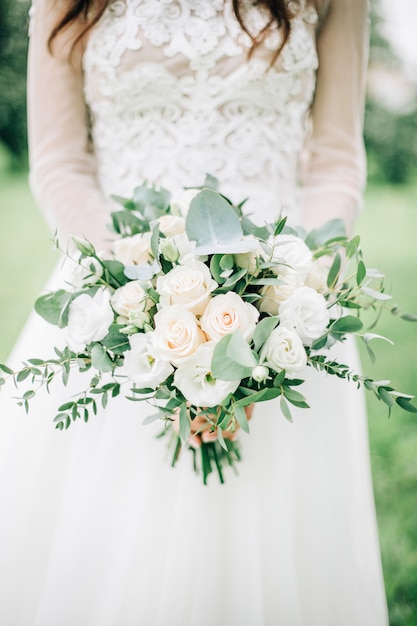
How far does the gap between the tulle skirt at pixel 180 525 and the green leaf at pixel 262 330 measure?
0.54 m

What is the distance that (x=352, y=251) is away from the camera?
1.07 m

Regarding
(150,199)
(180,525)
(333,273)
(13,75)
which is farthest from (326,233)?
(13,75)

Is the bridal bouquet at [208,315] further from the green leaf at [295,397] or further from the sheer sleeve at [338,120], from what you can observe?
the sheer sleeve at [338,120]

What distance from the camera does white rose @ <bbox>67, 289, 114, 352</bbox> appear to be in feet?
3.27

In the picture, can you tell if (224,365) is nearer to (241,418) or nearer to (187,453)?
(241,418)

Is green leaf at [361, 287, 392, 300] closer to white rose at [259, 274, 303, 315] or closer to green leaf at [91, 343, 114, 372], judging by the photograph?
white rose at [259, 274, 303, 315]

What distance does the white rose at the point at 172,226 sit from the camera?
3.58 ft

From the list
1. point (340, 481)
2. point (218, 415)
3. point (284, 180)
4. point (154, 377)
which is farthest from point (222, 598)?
point (284, 180)

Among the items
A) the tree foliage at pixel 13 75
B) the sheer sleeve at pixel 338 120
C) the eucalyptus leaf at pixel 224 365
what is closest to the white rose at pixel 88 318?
the eucalyptus leaf at pixel 224 365

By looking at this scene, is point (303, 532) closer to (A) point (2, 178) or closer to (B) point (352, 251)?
(B) point (352, 251)

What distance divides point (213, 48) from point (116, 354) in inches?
36.0

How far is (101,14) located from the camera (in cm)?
147

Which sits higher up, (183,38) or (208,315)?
(183,38)

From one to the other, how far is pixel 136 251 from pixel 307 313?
1.23 feet
